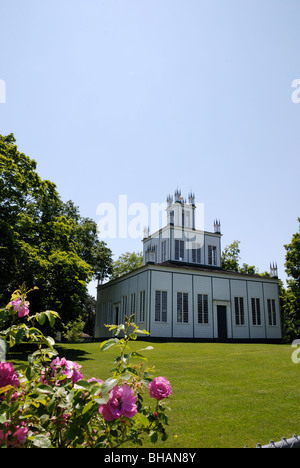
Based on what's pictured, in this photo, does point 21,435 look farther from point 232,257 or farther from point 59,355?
point 232,257

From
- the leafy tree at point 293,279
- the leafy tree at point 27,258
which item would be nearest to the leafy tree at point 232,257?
the leafy tree at point 293,279

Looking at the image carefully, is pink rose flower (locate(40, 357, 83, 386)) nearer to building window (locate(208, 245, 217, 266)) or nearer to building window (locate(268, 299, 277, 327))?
building window (locate(268, 299, 277, 327))

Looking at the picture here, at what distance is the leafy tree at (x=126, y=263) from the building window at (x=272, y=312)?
1320 inches

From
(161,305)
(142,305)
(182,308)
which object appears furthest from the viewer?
(182,308)

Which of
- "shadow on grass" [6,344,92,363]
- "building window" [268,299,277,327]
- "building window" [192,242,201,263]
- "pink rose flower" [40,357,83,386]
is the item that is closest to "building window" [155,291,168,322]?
"building window" [192,242,201,263]

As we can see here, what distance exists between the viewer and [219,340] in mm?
31047

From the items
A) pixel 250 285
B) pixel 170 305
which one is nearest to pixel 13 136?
pixel 170 305

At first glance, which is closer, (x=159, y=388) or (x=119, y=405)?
(x=119, y=405)

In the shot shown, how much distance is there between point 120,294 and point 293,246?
840 inches

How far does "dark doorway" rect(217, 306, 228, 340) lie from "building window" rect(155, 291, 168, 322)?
5853 millimetres

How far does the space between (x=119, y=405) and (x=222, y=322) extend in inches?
1240

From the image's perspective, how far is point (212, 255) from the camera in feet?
128

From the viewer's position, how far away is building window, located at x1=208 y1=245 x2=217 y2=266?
38.7 metres

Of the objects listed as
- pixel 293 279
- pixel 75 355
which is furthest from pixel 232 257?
pixel 75 355
